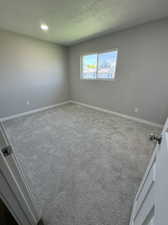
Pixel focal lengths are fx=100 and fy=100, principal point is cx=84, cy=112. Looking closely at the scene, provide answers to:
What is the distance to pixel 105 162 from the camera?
5.44ft

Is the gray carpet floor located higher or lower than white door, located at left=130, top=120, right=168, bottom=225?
lower

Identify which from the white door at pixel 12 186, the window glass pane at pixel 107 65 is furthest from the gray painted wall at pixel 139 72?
the white door at pixel 12 186

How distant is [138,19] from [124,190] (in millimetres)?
3274

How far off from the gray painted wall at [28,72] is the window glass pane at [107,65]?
1703 millimetres

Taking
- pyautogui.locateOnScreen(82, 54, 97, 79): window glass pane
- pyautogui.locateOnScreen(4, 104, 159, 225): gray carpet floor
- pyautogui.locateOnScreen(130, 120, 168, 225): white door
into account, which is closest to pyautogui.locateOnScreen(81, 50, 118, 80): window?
pyautogui.locateOnScreen(82, 54, 97, 79): window glass pane

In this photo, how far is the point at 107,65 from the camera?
3379 millimetres

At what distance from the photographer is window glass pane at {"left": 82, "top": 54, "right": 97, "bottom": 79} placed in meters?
3.76

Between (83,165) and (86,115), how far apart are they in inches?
81.2

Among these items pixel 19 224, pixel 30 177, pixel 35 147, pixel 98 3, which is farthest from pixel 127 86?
pixel 19 224

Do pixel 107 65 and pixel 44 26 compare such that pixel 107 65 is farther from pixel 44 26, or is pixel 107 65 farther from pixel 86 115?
pixel 44 26

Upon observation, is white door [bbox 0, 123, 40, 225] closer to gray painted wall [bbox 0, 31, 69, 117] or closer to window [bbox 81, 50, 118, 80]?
gray painted wall [bbox 0, 31, 69, 117]

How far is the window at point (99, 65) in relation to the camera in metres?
3.23

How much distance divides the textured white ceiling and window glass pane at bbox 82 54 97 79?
3.66 ft

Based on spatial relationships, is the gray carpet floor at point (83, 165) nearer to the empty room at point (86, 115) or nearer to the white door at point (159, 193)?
the empty room at point (86, 115)
